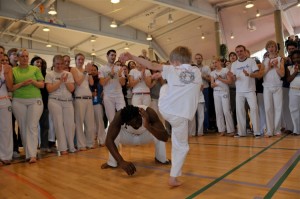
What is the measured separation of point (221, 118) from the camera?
6211 millimetres

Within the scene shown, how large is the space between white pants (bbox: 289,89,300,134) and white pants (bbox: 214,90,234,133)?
124cm

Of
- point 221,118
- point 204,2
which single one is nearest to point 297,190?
point 221,118

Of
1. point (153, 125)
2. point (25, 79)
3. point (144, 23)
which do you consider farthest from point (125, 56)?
point (144, 23)

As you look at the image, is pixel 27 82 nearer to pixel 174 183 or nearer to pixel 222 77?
pixel 174 183

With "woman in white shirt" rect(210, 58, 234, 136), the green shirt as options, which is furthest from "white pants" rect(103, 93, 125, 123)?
"woman in white shirt" rect(210, 58, 234, 136)

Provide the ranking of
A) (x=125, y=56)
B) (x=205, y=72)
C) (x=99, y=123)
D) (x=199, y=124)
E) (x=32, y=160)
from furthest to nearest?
1. (x=205, y=72)
2. (x=199, y=124)
3. (x=99, y=123)
4. (x=32, y=160)
5. (x=125, y=56)

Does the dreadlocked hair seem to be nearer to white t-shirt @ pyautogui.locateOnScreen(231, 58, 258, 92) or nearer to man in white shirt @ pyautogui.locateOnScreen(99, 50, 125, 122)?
man in white shirt @ pyautogui.locateOnScreen(99, 50, 125, 122)

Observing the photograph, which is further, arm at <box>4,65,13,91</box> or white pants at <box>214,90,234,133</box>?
white pants at <box>214,90,234,133</box>

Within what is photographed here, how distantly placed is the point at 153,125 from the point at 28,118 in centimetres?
233

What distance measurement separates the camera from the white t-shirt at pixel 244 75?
5.50 metres

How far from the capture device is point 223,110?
609 centimetres

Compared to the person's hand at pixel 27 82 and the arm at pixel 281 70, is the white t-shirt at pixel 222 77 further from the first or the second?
the person's hand at pixel 27 82

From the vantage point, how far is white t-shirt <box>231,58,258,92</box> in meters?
5.50

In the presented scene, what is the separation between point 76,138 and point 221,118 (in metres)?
3.27
